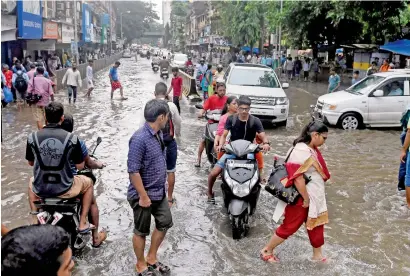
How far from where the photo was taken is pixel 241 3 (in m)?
42.3

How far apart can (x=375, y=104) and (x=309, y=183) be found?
9.12 meters

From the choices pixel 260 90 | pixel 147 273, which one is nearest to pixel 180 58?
pixel 260 90

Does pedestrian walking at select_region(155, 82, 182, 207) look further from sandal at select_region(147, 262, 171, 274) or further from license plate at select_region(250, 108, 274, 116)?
license plate at select_region(250, 108, 274, 116)

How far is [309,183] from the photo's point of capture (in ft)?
15.4

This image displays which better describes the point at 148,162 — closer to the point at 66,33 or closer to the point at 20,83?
the point at 20,83

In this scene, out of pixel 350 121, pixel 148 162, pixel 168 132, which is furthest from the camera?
pixel 350 121

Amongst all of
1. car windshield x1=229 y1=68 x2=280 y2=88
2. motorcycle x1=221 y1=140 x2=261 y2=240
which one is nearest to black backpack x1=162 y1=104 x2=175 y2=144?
motorcycle x1=221 y1=140 x2=261 y2=240

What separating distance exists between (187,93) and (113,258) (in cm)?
1617

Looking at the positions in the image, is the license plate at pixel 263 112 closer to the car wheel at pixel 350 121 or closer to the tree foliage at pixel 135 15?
the car wheel at pixel 350 121

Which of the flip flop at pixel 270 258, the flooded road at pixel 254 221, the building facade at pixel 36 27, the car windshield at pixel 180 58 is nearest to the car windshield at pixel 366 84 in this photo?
the flooded road at pixel 254 221

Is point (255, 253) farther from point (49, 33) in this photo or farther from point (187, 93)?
point (49, 33)

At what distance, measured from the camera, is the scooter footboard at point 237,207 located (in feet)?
17.7

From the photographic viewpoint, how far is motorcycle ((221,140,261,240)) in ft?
17.9

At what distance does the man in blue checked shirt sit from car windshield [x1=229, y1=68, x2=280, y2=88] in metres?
9.44
